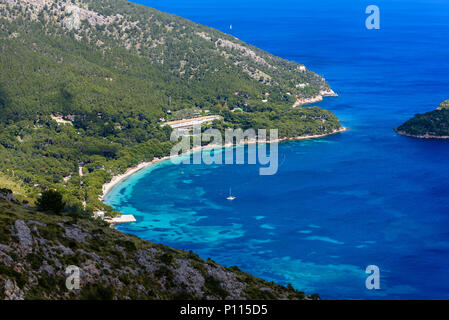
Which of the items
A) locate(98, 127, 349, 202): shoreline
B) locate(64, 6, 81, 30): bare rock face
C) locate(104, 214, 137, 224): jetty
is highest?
locate(64, 6, 81, 30): bare rock face

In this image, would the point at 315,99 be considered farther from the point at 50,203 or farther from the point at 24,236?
the point at 24,236

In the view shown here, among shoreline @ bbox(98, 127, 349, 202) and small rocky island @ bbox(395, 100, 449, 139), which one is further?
small rocky island @ bbox(395, 100, 449, 139)

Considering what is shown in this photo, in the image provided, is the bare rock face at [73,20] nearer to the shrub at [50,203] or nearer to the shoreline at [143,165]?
the shoreline at [143,165]

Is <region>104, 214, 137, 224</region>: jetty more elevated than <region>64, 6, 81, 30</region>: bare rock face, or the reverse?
<region>64, 6, 81, 30</region>: bare rock face

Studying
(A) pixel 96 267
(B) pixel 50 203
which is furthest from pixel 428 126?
(A) pixel 96 267

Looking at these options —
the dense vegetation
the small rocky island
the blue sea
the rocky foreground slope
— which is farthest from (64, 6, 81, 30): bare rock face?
the rocky foreground slope

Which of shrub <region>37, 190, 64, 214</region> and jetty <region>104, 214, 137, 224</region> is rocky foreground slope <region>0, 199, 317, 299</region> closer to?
shrub <region>37, 190, 64, 214</region>

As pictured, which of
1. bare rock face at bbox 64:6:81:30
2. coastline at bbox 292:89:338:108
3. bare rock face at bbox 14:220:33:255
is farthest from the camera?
coastline at bbox 292:89:338:108

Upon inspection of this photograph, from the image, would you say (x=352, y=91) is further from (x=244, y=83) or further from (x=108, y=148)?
(x=108, y=148)
